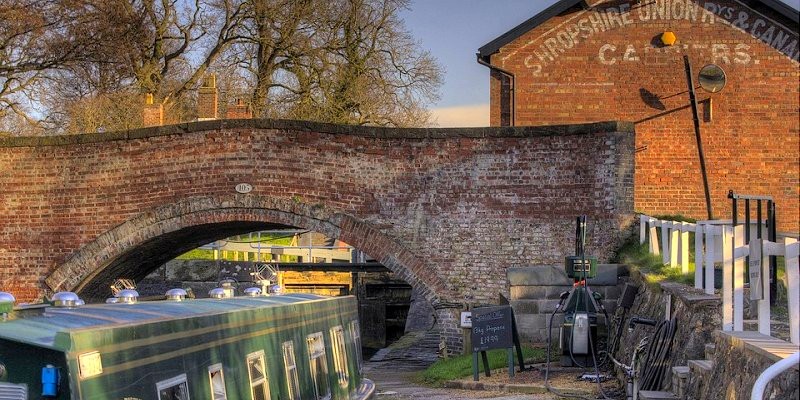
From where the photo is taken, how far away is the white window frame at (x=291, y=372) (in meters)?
9.80

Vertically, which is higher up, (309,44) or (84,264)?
(309,44)

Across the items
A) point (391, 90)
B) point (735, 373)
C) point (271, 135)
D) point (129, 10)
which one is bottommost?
point (735, 373)

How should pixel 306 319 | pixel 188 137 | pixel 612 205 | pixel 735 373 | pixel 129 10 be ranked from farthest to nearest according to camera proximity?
pixel 129 10
pixel 188 137
pixel 612 205
pixel 306 319
pixel 735 373

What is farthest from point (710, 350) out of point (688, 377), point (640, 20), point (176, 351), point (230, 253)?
point (230, 253)

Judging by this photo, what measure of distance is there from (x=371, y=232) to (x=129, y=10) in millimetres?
14726

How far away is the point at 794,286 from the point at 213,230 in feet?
50.2

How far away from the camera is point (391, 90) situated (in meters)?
32.1

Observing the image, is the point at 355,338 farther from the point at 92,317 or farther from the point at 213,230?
the point at 213,230

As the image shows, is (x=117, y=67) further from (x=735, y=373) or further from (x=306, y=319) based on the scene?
(x=735, y=373)

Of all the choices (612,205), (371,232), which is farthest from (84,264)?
(612,205)

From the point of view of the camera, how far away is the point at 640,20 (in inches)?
883

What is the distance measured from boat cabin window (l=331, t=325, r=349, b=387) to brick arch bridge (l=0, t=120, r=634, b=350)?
20.2 feet

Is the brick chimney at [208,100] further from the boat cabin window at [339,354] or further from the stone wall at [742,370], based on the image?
the stone wall at [742,370]

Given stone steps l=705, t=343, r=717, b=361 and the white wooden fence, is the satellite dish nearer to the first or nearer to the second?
the white wooden fence
